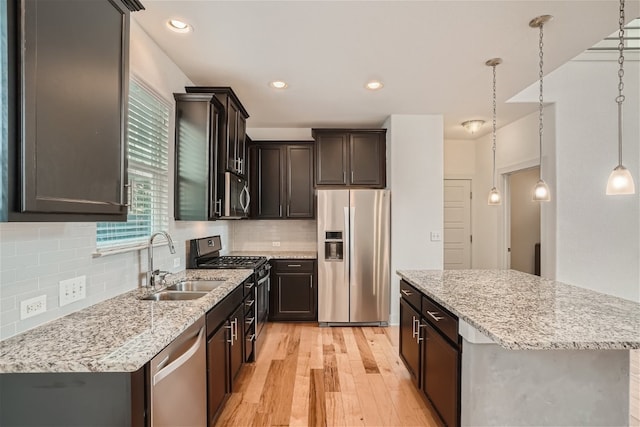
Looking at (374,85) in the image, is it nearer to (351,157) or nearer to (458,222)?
(351,157)

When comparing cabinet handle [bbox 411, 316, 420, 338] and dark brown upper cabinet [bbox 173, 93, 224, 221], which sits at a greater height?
dark brown upper cabinet [bbox 173, 93, 224, 221]

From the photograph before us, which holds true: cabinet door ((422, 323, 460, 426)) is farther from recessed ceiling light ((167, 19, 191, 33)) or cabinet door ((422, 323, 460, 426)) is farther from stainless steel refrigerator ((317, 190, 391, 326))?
recessed ceiling light ((167, 19, 191, 33))

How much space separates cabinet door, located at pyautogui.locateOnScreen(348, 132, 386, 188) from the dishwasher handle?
2961 mm

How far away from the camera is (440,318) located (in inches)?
75.9

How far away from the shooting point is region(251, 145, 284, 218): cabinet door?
453cm

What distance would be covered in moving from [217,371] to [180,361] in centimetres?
64

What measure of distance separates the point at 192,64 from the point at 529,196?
547 cm

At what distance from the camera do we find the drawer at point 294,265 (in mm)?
4152

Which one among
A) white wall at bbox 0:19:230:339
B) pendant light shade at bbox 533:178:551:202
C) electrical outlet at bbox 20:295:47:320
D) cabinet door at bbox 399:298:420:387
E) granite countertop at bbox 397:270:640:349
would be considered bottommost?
cabinet door at bbox 399:298:420:387

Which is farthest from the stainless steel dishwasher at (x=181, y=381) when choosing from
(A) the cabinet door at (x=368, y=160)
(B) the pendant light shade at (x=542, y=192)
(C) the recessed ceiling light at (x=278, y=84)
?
(A) the cabinet door at (x=368, y=160)

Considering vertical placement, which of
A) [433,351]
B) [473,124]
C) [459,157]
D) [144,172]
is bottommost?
[433,351]

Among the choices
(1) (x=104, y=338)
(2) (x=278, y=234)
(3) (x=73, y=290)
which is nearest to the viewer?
(1) (x=104, y=338)

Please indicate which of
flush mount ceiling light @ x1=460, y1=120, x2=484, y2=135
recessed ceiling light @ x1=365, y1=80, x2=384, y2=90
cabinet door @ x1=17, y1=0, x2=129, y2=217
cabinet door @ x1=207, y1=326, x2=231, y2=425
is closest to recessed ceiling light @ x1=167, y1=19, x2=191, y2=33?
cabinet door @ x1=17, y1=0, x2=129, y2=217

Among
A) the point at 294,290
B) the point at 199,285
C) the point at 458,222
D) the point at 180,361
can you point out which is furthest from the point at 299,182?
the point at 180,361
